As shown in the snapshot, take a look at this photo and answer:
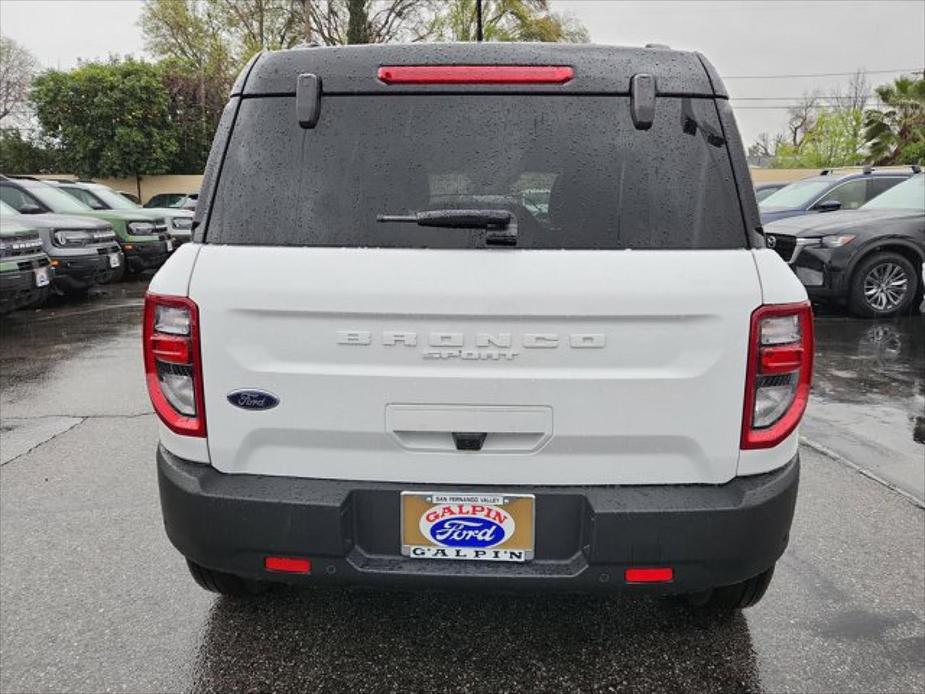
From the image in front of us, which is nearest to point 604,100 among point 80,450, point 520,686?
point 520,686

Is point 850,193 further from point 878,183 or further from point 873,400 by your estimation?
point 873,400

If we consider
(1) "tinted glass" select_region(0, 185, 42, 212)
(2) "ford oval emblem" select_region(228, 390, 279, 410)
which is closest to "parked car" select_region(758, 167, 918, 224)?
(2) "ford oval emblem" select_region(228, 390, 279, 410)

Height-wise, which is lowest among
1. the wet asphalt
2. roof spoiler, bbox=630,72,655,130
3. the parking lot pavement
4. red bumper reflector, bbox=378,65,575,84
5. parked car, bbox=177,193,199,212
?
the parking lot pavement

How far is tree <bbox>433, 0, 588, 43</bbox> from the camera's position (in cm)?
3011

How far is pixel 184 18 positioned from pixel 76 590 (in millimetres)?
36097

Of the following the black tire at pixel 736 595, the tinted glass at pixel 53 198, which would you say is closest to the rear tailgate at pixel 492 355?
the black tire at pixel 736 595

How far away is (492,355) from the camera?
1969 mm

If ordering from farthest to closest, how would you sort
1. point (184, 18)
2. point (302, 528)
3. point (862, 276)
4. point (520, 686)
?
1. point (184, 18)
2. point (862, 276)
3. point (520, 686)
4. point (302, 528)

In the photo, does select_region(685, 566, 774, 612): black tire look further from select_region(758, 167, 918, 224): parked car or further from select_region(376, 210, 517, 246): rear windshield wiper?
select_region(758, 167, 918, 224): parked car

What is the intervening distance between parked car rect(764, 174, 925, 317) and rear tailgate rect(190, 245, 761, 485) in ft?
23.7

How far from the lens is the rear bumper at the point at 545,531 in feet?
6.57

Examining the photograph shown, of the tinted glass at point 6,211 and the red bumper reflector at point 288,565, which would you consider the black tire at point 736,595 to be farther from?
the tinted glass at point 6,211

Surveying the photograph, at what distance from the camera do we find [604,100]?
2084 millimetres

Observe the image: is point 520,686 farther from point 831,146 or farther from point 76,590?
point 831,146
